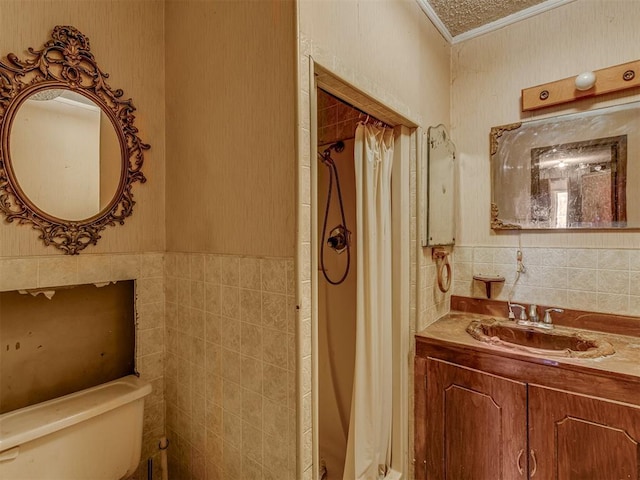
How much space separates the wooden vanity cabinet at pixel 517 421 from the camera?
1.14 m

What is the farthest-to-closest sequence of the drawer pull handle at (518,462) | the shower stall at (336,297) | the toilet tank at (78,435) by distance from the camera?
the shower stall at (336,297), the drawer pull handle at (518,462), the toilet tank at (78,435)

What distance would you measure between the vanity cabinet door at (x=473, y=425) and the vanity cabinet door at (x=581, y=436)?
5 centimetres

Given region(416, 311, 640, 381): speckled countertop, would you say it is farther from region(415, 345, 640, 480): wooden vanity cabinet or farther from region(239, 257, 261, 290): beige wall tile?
region(239, 257, 261, 290): beige wall tile

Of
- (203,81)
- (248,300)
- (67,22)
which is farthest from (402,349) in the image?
(67,22)

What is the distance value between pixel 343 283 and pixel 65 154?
146 centimetres

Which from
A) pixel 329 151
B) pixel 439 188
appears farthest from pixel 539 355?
pixel 329 151

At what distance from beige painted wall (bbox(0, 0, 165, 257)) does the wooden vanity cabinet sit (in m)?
1.45

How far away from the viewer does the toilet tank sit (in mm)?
958

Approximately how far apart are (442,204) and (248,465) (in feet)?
5.03

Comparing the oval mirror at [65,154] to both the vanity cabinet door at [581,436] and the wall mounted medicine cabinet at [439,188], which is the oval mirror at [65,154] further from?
the vanity cabinet door at [581,436]

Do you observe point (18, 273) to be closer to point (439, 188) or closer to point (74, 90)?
point (74, 90)

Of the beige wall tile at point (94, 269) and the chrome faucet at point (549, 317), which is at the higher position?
the beige wall tile at point (94, 269)

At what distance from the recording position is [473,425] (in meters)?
1.43

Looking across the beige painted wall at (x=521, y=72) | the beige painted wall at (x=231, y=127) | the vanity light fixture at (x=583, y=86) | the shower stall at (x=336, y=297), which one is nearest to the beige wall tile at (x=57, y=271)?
the beige painted wall at (x=231, y=127)
